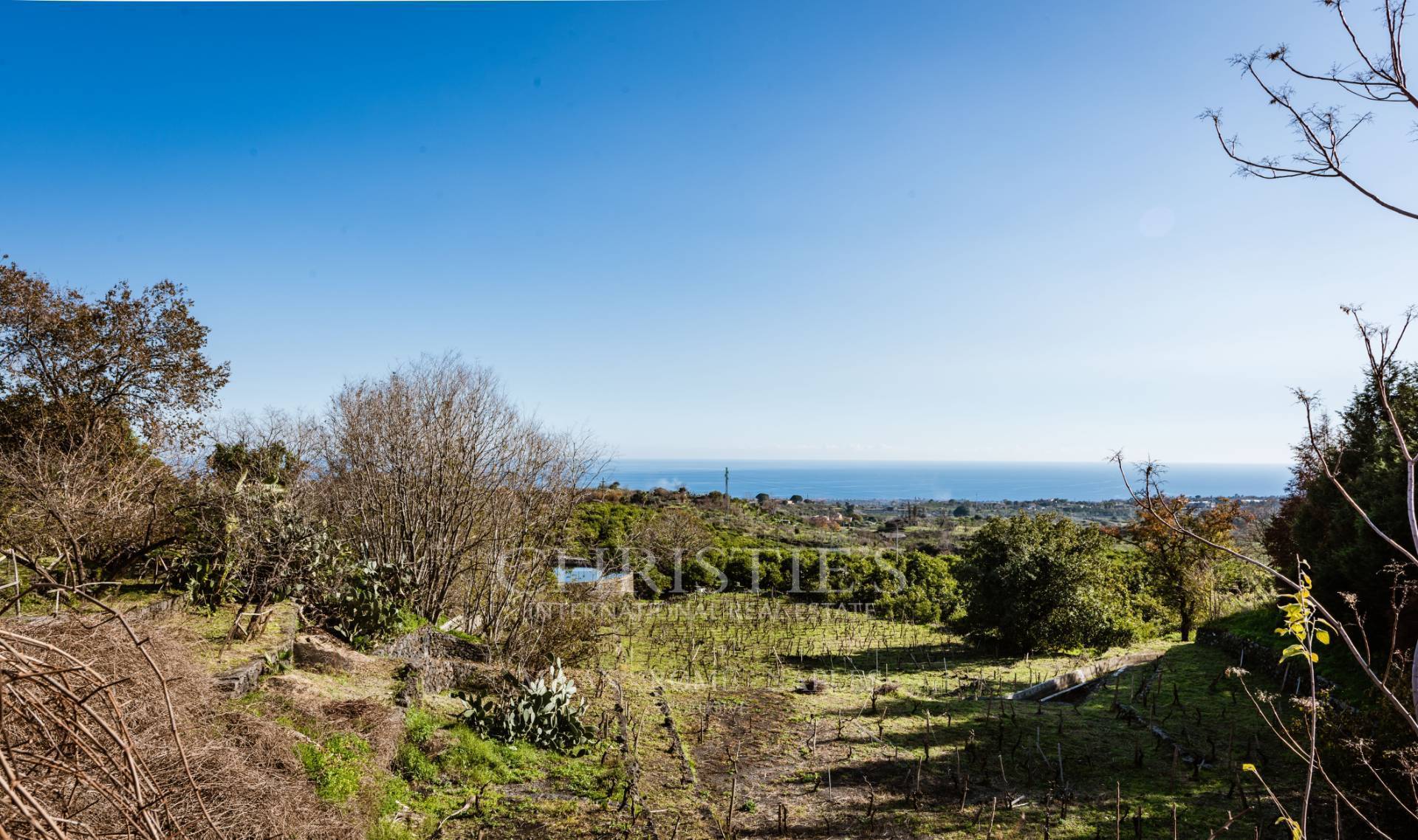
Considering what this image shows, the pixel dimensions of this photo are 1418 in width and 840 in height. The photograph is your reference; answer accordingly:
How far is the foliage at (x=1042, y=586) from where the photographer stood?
36.3 feet

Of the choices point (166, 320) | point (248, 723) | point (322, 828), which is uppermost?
point (166, 320)

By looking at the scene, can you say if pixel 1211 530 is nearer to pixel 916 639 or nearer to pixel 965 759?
pixel 916 639

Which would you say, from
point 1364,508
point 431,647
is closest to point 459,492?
point 431,647

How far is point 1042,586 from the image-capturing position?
438 inches

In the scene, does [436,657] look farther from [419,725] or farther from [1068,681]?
[1068,681]

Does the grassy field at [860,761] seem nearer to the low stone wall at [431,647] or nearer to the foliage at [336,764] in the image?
the foliage at [336,764]

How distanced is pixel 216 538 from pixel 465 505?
9.21 feet

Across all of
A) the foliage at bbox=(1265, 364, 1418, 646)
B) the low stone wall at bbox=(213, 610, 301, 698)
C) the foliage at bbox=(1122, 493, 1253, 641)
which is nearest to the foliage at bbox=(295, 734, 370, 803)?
the low stone wall at bbox=(213, 610, 301, 698)

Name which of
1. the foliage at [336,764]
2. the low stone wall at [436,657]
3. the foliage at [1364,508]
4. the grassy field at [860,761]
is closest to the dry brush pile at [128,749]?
the foliage at [336,764]

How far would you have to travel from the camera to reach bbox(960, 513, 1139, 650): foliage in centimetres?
1107

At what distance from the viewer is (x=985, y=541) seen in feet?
38.4

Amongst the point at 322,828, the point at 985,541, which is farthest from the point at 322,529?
the point at 985,541

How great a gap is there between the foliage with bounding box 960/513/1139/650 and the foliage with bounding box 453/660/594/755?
8.04 metres

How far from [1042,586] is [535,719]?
29.3ft
